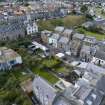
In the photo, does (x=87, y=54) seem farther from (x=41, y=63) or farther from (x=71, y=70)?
(x=41, y=63)

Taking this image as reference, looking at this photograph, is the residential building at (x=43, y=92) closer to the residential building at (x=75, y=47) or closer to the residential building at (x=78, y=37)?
the residential building at (x=75, y=47)

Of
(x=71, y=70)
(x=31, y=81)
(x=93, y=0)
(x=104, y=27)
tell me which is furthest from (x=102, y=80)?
(x=93, y=0)

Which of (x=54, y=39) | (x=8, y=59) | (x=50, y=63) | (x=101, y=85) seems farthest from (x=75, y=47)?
(x=101, y=85)

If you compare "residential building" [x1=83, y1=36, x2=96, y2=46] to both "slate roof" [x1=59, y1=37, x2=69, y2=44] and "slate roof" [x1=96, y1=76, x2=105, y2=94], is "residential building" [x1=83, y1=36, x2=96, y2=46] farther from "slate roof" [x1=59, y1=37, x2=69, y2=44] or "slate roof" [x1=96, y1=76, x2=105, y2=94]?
"slate roof" [x1=96, y1=76, x2=105, y2=94]

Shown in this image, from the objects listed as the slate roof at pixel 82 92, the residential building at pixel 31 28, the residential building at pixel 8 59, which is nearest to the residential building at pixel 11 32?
the residential building at pixel 31 28

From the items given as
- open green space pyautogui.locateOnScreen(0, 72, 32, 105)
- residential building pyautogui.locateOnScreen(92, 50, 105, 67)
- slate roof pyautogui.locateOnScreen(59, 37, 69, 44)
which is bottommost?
open green space pyautogui.locateOnScreen(0, 72, 32, 105)

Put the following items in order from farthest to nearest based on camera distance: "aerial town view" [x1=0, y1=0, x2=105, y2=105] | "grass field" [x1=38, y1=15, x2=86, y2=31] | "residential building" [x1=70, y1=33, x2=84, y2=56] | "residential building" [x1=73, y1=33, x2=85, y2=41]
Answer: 1. "grass field" [x1=38, y1=15, x2=86, y2=31]
2. "residential building" [x1=73, y1=33, x2=85, y2=41]
3. "residential building" [x1=70, y1=33, x2=84, y2=56]
4. "aerial town view" [x1=0, y1=0, x2=105, y2=105]

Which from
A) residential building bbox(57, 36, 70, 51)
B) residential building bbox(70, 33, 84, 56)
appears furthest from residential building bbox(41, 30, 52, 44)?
residential building bbox(70, 33, 84, 56)
